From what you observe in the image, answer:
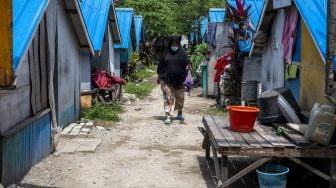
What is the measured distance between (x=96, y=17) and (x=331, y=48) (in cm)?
986

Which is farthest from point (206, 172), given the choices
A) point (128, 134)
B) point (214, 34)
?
point (214, 34)

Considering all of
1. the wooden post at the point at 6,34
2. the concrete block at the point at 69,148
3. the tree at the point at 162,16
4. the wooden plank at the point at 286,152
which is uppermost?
the tree at the point at 162,16

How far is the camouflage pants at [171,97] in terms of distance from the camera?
1147 centimetres

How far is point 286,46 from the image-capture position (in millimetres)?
8617

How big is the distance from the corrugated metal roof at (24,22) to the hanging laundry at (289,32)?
3.92 m

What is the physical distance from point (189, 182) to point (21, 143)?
2.29 metres

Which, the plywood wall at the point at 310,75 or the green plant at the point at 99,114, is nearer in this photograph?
the plywood wall at the point at 310,75

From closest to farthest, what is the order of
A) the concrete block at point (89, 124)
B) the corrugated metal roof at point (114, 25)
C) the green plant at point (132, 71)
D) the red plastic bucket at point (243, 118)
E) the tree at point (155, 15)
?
the red plastic bucket at point (243, 118) < the concrete block at point (89, 124) < the corrugated metal roof at point (114, 25) < the green plant at point (132, 71) < the tree at point (155, 15)

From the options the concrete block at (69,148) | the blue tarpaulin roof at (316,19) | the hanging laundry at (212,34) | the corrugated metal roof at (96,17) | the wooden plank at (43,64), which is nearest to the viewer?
the blue tarpaulin roof at (316,19)

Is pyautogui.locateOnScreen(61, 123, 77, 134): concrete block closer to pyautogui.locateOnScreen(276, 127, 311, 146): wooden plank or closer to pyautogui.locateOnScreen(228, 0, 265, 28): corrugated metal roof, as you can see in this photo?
pyautogui.locateOnScreen(276, 127, 311, 146): wooden plank

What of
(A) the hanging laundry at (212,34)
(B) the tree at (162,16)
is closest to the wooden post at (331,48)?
(A) the hanging laundry at (212,34)

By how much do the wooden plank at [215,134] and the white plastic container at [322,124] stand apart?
39.4 inches

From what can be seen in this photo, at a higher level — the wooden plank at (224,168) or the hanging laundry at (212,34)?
the hanging laundry at (212,34)

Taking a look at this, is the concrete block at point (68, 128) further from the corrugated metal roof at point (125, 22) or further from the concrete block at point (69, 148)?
the corrugated metal roof at point (125, 22)
